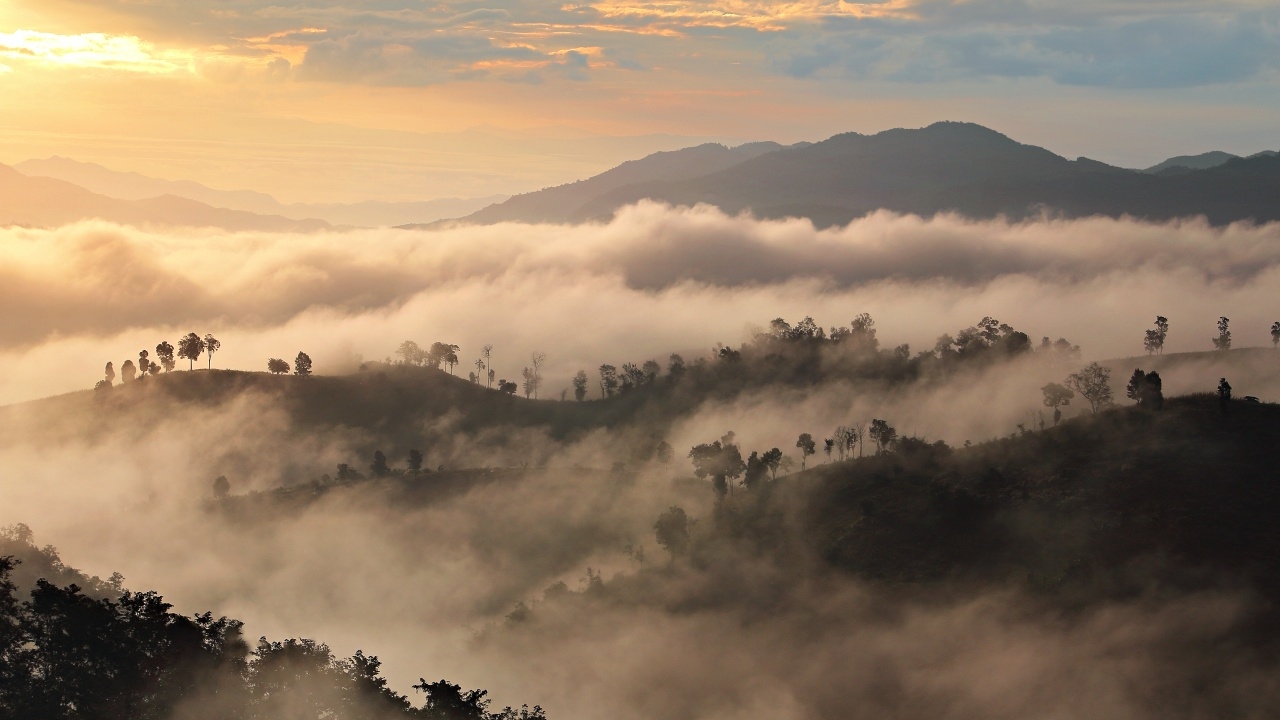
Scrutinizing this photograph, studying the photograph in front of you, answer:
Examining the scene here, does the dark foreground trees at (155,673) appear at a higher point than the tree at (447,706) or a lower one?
higher

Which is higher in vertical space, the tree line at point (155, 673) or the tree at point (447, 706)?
the tree line at point (155, 673)

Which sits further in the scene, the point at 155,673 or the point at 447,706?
the point at 447,706

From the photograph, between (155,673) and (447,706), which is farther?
(447,706)

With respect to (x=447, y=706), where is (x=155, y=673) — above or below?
above

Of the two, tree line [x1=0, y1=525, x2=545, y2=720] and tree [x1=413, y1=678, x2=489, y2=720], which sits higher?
tree line [x1=0, y1=525, x2=545, y2=720]

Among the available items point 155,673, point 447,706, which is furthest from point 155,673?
point 447,706

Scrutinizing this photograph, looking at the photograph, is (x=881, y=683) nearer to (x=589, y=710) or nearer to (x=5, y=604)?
(x=589, y=710)

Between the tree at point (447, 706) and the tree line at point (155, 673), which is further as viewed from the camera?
the tree at point (447, 706)

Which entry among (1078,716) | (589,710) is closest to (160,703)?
(589,710)

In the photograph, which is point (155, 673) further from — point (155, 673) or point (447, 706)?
point (447, 706)

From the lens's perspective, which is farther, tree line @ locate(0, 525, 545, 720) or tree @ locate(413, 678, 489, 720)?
tree @ locate(413, 678, 489, 720)

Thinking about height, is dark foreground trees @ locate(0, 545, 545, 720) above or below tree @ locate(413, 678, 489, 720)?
above
